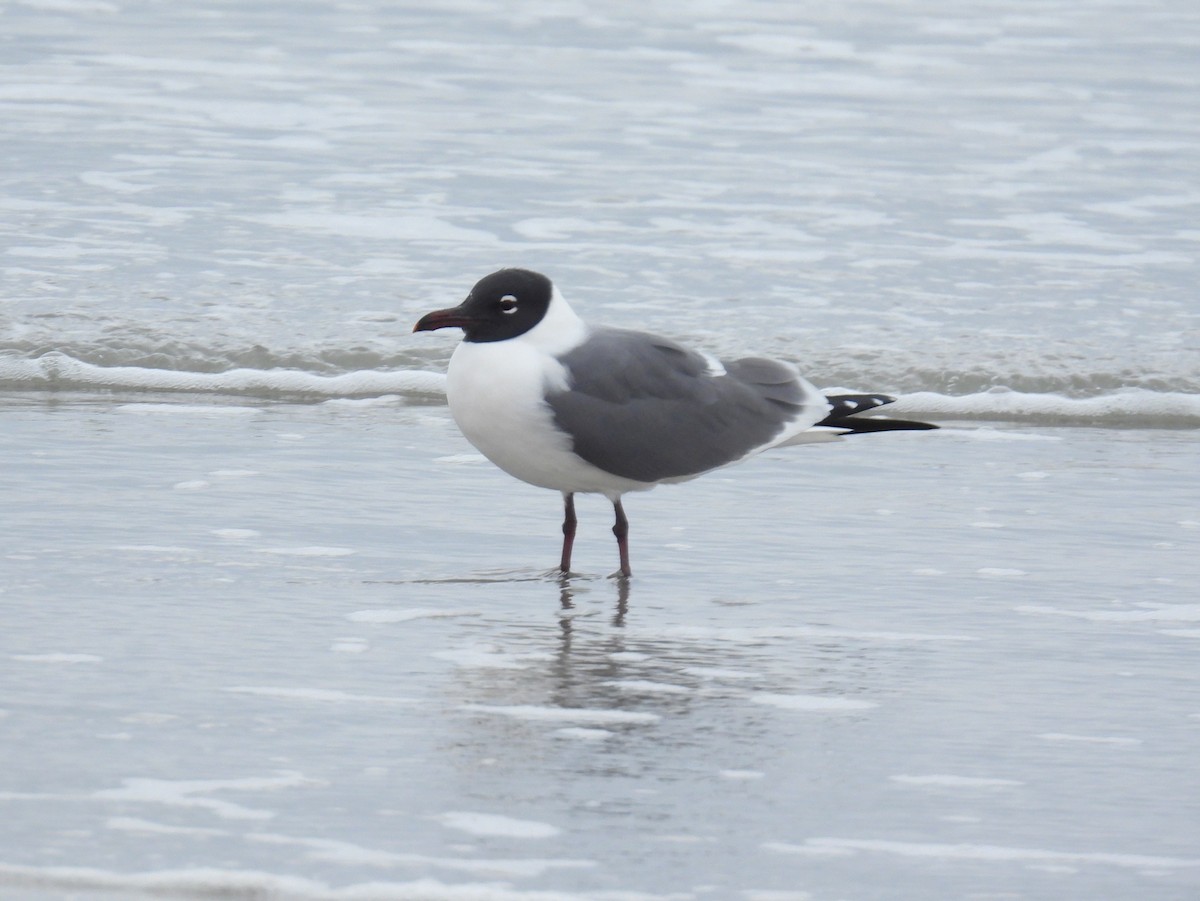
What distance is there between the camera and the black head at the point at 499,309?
16.1ft

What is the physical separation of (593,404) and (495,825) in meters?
1.91

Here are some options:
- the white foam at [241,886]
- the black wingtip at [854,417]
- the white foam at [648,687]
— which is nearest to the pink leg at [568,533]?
the black wingtip at [854,417]

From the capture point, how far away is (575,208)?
10.7 metres

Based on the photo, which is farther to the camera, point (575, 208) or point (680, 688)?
point (575, 208)

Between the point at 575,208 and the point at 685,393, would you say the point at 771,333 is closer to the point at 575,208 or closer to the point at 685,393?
the point at 575,208

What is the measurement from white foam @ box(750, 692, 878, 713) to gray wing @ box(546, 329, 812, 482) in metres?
1.12

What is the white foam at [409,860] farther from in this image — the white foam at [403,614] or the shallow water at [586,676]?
the white foam at [403,614]

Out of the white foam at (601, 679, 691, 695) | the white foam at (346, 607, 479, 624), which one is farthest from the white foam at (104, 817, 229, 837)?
the white foam at (346, 607, 479, 624)

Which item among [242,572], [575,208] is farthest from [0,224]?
[242,572]

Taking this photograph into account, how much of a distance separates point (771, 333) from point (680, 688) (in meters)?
4.54

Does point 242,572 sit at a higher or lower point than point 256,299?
lower

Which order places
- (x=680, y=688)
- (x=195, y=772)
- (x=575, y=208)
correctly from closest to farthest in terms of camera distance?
(x=195, y=772) → (x=680, y=688) → (x=575, y=208)

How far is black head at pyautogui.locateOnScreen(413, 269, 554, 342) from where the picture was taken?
4918 millimetres

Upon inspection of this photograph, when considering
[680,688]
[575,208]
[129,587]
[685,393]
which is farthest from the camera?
[575,208]
